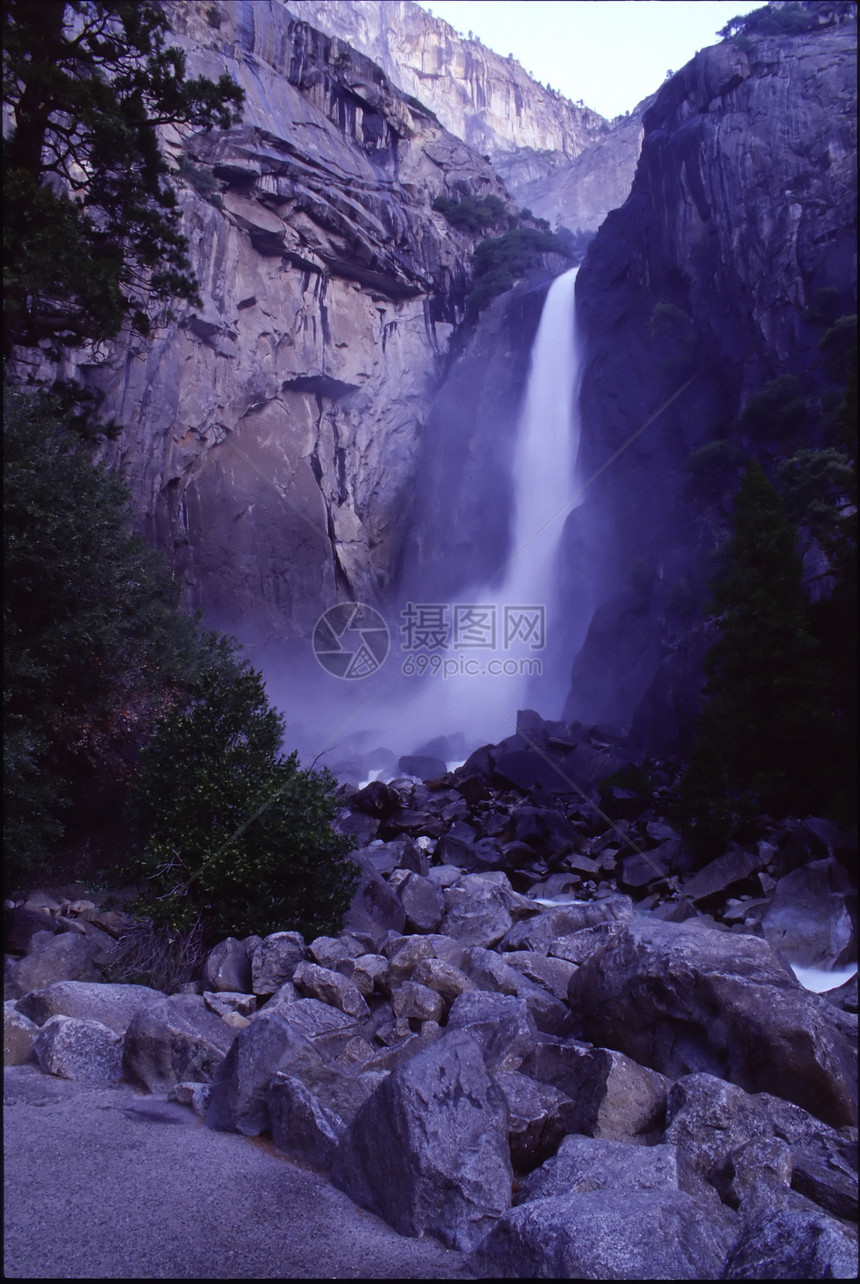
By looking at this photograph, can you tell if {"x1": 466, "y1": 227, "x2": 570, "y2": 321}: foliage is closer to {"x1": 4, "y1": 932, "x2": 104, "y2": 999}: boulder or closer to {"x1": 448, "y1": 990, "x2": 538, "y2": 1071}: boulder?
{"x1": 4, "y1": 932, "x2": 104, "y2": 999}: boulder

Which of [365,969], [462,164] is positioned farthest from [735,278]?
[365,969]

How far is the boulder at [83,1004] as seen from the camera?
5855mm

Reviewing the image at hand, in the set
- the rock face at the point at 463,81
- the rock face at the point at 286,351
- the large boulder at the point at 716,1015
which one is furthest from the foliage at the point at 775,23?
the rock face at the point at 463,81

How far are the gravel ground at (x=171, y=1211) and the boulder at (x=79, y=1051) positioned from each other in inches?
20.0

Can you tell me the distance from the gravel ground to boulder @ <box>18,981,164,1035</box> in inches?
45.6

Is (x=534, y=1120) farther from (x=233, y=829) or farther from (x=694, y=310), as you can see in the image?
(x=694, y=310)

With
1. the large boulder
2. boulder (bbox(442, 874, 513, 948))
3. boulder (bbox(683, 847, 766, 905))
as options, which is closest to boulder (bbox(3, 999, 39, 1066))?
the large boulder

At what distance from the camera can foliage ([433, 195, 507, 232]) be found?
4203 centimetres

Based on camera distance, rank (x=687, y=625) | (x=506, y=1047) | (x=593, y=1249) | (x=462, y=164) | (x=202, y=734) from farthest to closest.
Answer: (x=462, y=164) < (x=687, y=625) < (x=202, y=734) < (x=506, y=1047) < (x=593, y=1249)

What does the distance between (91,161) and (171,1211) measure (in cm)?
1081

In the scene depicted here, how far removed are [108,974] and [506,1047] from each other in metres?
3.83

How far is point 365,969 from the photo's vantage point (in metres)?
6.77

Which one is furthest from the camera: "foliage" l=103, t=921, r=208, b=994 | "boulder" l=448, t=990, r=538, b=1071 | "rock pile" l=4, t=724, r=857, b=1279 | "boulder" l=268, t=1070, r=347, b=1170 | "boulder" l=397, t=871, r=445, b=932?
"boulder" l=397, t=871, r=445, b=932

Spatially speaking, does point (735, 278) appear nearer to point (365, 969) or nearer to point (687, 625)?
point (687, 625)
